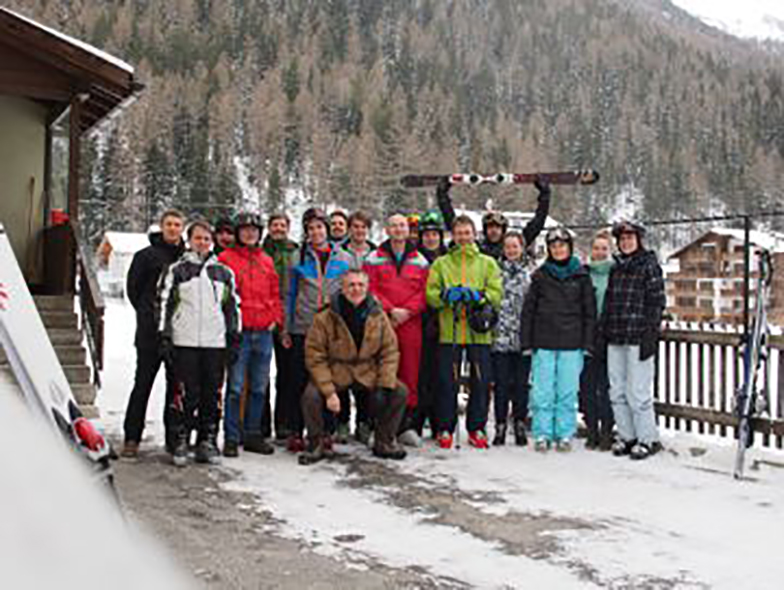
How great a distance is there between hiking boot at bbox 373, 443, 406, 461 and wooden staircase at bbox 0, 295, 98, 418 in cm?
282

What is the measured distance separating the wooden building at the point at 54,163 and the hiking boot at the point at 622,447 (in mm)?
4667

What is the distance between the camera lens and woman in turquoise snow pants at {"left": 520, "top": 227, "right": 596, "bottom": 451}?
673 centimetres

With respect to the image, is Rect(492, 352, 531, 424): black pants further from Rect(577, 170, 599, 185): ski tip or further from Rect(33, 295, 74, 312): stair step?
Rect(33, 295, 74, 312): stair step

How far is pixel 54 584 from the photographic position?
621 millimetres

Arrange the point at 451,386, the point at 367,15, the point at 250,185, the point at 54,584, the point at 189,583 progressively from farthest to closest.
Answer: the point at 367,15 → the point at 250,185 → the point at 451,386 → the point at 189,583 → the point at 54,584

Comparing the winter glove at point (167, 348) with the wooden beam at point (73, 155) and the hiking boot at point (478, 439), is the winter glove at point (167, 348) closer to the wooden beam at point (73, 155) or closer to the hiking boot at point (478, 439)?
the hiking boot at point (478, 439)

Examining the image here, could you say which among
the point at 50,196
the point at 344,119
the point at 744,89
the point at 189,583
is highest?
the point at 744,89

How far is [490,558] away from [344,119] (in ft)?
305

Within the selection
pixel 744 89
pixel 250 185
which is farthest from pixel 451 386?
pixel 744 89

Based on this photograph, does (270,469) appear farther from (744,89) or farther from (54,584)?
(744,89)

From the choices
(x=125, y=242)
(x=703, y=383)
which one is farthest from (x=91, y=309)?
(x=125, y=242)

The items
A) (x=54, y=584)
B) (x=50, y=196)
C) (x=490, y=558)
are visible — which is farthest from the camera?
(x=50, y=196)

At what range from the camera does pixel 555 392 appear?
22.4 ft

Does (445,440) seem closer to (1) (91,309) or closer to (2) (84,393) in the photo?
(2) (84,393)
